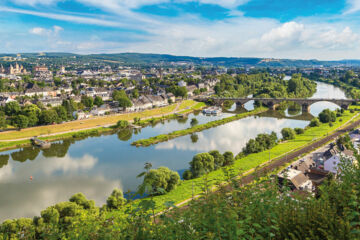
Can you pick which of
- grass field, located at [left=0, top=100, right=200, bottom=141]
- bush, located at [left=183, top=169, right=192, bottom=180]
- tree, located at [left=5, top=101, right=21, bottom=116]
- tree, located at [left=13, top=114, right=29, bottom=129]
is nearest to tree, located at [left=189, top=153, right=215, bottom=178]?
bush, located at [left=183, top=169, right=192, bottom=180]

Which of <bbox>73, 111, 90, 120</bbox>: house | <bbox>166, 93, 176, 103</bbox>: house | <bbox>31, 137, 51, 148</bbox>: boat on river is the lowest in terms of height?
<bbox>31, 137, 51, 148</bbox>: boat on river

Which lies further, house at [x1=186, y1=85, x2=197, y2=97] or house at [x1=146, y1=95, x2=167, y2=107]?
house at [x1=186, y1=85, x2=197, y2=97]

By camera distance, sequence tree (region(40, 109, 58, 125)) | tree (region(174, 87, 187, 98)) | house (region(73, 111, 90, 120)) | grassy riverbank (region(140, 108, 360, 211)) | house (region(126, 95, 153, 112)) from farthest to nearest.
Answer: tree (region(174, 87, 187, 98)) → house (region(126, 95, 153, 112)) → house (region(73, 111, 90, 120)) → tree (region(40, 109, 58, 125)) → grassy riverbank (region(140, 108, 360, 211))

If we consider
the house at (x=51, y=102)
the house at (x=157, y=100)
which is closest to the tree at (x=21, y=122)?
the house at (x=51, y=102)

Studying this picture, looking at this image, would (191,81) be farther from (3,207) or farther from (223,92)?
(3,207)

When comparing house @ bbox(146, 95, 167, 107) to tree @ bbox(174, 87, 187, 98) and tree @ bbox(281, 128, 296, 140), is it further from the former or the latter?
tree @ bbox(281, 128, 296, 140)

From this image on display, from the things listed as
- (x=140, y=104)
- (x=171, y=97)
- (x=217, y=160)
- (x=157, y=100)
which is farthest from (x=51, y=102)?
(x=217, y=160)

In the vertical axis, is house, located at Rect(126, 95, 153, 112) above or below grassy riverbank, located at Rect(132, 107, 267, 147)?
above
